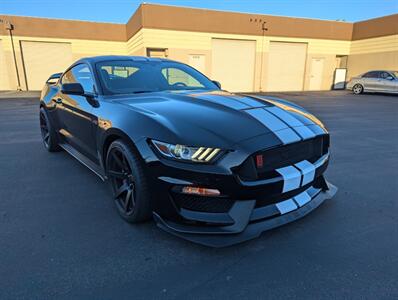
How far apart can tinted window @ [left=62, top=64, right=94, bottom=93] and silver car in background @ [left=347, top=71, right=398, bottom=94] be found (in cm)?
1903

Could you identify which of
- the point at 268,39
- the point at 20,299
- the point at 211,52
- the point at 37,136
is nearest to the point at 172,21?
the point at 211,52

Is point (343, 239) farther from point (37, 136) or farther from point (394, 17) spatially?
point (394, 17)

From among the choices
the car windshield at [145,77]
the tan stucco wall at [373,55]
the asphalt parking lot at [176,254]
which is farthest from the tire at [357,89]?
the car windshield at [145,77]

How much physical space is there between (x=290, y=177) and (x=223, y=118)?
68 centimetres

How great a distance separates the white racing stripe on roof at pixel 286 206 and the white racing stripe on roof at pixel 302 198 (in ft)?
0.20

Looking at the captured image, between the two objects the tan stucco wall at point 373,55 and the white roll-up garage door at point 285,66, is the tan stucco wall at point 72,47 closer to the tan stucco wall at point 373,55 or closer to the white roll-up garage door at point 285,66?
the white roll-up garage door at point 285,66

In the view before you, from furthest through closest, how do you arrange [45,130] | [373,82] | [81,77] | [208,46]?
[208,46] → [373,82] → [45,130] → [81,77]

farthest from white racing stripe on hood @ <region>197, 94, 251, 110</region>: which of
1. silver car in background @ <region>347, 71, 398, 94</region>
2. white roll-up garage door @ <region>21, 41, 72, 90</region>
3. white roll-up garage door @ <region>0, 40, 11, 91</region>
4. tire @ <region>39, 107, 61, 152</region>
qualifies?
white roll-up garage door @ <region>0, 40, 11, 91</region>

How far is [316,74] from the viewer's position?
23.5m

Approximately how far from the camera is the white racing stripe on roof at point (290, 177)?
2.16 meters

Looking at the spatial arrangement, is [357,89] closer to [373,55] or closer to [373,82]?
[373,82]

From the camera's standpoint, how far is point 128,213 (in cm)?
255

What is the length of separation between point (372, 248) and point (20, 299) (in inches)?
96.1

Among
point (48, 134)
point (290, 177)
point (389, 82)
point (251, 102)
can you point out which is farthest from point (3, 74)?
point (389, 82)
